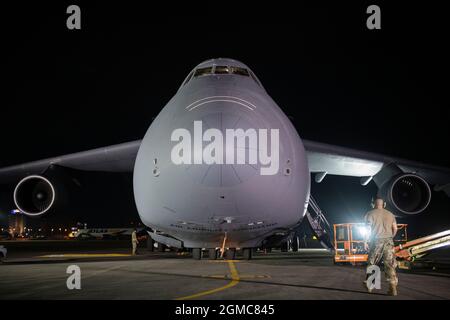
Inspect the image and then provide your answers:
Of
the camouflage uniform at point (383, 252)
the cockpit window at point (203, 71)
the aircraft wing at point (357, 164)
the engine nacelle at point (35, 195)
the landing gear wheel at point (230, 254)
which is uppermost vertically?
the cockpit window at point (203, 71)

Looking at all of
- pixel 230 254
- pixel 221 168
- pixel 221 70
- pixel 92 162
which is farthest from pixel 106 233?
pixel 221 168

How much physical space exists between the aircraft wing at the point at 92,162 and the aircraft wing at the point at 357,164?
4.75 m

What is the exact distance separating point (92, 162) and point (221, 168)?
741cm

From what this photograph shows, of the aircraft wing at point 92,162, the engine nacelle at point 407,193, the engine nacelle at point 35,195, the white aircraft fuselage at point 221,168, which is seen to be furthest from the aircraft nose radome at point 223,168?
the engine nacelle at point 35,195

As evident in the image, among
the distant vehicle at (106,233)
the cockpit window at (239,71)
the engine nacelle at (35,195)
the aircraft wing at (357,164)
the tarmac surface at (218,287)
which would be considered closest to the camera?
the tarmac surface at (218,287)

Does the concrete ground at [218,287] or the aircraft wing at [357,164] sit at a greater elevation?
the aircraft wing at [357,164]

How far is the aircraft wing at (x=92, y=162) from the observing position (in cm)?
1286

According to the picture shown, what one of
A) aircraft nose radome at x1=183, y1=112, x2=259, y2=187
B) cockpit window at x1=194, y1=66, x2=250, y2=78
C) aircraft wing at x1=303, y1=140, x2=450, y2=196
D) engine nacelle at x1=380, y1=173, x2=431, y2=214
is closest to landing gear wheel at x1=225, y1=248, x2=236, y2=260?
aircraft wing at x1=303, y1=140, x2=450, y2=196

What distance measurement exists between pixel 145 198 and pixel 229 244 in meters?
2.14

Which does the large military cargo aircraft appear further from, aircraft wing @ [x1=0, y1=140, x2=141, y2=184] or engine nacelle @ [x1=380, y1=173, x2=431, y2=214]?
engine nacelle @ [x1=380, y1=173, x2=431, y2=214]

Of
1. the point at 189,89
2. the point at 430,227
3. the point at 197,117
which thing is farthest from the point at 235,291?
the point at 430,227

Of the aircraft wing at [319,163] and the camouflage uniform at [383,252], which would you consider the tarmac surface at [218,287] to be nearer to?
the camouflage uniform at [383,252]

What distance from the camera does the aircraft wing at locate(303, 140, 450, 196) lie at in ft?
42.1
